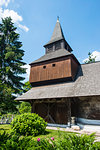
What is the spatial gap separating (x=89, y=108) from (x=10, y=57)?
1402 centimetres

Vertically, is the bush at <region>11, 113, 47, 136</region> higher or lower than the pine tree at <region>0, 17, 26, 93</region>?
lower

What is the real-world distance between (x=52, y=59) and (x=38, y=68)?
239cm

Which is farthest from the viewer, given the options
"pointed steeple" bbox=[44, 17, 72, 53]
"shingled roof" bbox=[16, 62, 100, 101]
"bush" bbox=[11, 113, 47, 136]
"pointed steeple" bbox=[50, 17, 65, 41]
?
"pointed steeple" bbox=[50, 17, 65, 41]

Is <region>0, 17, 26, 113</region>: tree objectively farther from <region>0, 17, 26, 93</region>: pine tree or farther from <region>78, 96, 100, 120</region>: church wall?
<region>78, 96, 100, 120</region>: church wall

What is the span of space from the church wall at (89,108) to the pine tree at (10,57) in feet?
35.9

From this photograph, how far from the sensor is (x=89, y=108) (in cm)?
945

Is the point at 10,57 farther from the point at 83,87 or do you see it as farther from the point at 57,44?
the point at 83,87

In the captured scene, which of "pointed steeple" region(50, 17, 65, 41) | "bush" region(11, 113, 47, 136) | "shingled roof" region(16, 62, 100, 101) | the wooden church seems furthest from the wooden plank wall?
"bush" region(11, 113, 47, 136)

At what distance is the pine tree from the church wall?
10944 millimetres

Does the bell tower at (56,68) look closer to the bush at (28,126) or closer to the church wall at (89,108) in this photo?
the church wall at (89,108)

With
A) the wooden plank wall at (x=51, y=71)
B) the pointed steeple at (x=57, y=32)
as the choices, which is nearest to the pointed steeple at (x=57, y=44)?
the pointed steeple at (x=57, y=32)

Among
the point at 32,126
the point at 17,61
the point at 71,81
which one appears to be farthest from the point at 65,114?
the point at 17,61

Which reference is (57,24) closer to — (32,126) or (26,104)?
(26,104)

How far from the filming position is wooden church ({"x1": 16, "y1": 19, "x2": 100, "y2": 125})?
9.27 meters
